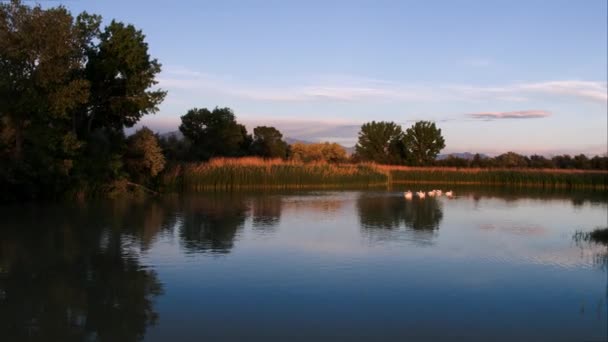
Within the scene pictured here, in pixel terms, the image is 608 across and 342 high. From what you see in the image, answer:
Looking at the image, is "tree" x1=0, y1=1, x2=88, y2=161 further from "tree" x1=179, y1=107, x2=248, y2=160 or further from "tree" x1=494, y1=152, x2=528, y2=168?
"tree" x1=494, y1=152, x2=528, y2=168

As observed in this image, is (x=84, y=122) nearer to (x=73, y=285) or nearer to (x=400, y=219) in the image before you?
(x=400, y=219)

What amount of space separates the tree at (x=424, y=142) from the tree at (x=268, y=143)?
1552 cm

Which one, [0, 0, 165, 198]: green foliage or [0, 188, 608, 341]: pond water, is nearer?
[0, 188, 608, 341]: pond water

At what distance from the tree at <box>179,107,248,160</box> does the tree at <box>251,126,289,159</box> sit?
3001 mm

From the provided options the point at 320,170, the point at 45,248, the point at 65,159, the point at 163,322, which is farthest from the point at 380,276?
the point at 320,170

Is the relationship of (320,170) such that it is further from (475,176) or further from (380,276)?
(380,276)

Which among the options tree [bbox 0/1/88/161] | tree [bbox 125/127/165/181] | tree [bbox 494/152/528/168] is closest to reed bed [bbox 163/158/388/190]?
tree [bbox 125/127/165/181]

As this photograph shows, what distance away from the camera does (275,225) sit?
16.0 metres

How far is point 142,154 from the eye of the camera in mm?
26859

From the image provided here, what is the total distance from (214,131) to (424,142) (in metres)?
27.7

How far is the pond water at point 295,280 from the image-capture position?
680 cm

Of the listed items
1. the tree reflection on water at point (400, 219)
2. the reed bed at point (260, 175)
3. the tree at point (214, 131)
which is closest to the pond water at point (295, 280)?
the tree reflection on water at point (400, 219)

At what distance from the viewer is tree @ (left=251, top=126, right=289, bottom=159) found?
5238 cm

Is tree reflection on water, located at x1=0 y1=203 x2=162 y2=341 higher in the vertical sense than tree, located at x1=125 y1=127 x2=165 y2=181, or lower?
lower
